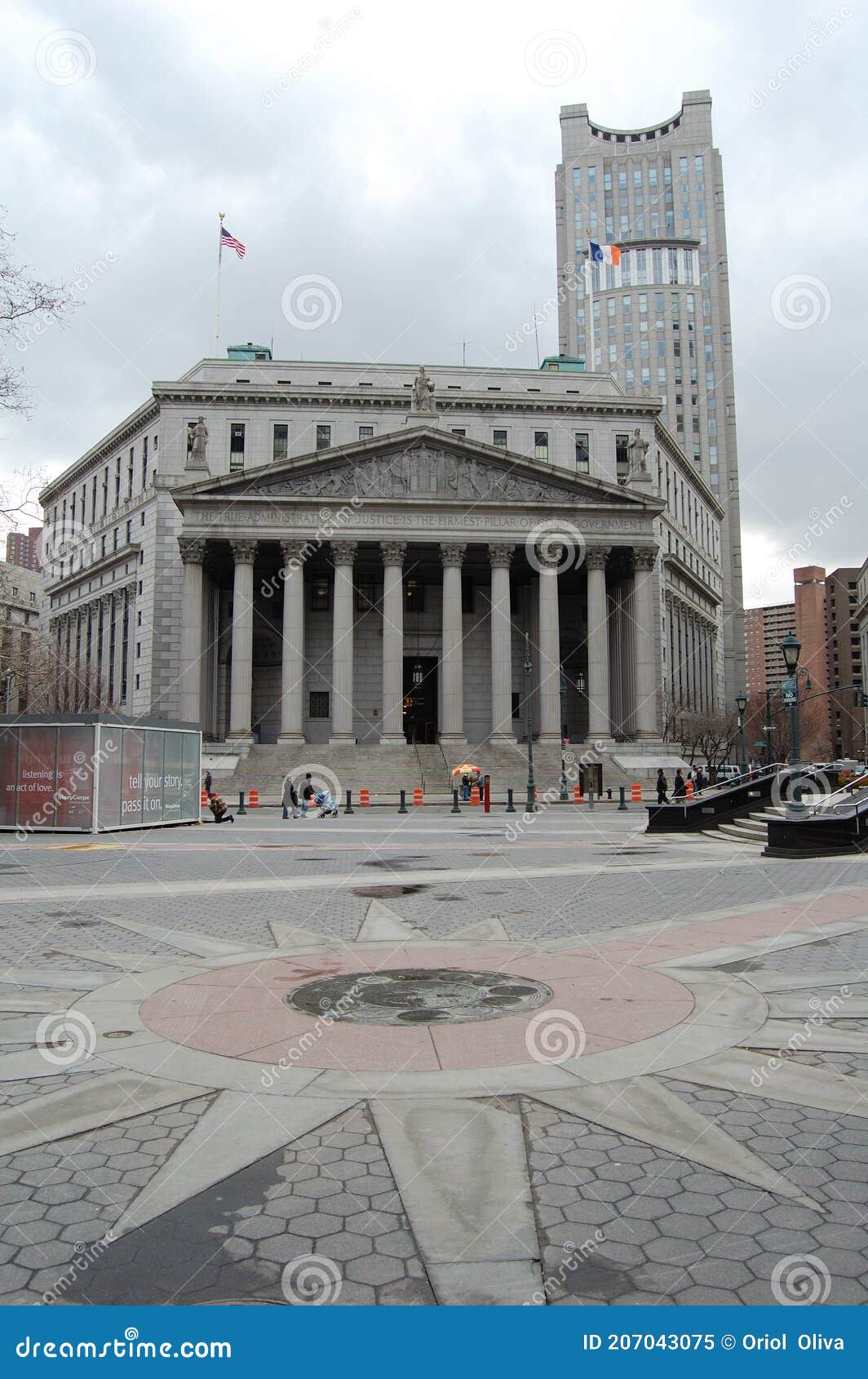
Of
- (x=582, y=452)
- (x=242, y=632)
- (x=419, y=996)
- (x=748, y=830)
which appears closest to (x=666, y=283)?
(x=582, y=452)

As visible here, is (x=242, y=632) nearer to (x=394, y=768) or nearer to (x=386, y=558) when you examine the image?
(x=386, y=558)

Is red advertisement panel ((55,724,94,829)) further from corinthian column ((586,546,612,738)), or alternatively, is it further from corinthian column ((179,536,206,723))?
corinthian column ((586,546,612,738))

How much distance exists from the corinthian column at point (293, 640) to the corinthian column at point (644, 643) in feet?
68.0

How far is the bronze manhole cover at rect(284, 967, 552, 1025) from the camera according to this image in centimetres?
632

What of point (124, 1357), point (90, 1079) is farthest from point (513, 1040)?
point (124, 1357)

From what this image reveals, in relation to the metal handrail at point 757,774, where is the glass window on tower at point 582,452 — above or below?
above

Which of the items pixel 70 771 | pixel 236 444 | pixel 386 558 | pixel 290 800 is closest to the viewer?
pixel 70 771

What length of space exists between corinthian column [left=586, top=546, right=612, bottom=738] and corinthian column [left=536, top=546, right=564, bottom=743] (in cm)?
206

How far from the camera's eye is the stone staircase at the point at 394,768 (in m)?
46.9

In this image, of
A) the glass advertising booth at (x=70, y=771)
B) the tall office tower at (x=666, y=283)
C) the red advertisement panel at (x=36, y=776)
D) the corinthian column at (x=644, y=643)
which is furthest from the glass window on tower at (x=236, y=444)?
the tall office tower at (x=666, y=283)

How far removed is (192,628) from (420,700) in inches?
668

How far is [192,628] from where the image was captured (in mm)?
54625

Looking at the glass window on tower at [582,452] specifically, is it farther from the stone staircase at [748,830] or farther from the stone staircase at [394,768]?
the stone staircase at [748,830]

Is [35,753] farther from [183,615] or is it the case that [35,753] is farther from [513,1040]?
[183,615]
